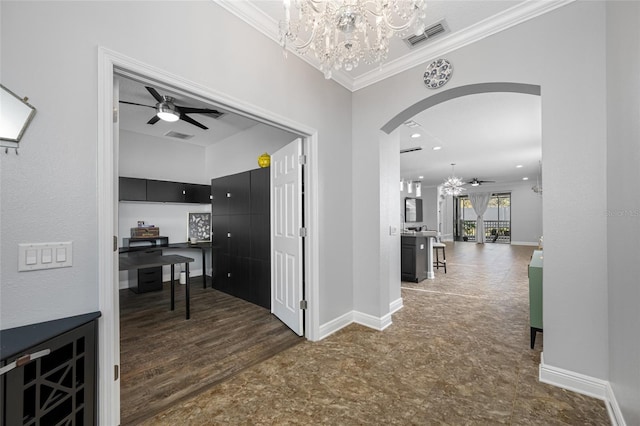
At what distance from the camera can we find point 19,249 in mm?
1216

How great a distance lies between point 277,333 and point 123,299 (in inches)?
116

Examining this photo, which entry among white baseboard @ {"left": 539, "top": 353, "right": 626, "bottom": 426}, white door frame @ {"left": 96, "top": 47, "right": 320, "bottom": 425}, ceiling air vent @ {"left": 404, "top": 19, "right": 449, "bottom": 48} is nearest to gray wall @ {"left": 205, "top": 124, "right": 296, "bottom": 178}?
ceiling air vent @ {"left": 404, "top": 19, "right": 449, "bottom": 48}

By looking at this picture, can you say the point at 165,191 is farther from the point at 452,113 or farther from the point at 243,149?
the point at 452,113

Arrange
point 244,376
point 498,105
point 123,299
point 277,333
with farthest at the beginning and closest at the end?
point 123,299, point 498,105, point 277,333, point 244,376

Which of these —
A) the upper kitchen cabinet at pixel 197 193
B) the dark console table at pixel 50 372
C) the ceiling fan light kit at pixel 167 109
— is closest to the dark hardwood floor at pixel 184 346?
the dark console table at pixel 50 372

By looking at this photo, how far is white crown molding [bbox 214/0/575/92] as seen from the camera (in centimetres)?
204

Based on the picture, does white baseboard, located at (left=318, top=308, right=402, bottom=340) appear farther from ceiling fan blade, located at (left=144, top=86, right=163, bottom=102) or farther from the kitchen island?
ceiling fan blade, located at (left=144, top=86, right=163, bottom=102)

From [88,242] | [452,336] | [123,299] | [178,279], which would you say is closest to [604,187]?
[452,336]

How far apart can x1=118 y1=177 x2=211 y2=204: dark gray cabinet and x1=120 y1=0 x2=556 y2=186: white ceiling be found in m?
0.98

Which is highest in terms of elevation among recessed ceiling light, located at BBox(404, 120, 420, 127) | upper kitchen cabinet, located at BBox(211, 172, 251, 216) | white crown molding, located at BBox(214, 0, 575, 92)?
white crown molding, located at BBox(214, 0, 575, 92)

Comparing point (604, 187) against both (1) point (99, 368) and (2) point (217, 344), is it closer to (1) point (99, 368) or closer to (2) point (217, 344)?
(1) point (99, 368)

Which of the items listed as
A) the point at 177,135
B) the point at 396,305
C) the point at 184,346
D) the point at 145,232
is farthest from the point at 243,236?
Result: the point at 177,135

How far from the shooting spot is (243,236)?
165 inches

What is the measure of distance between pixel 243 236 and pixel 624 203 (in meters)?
4.02
